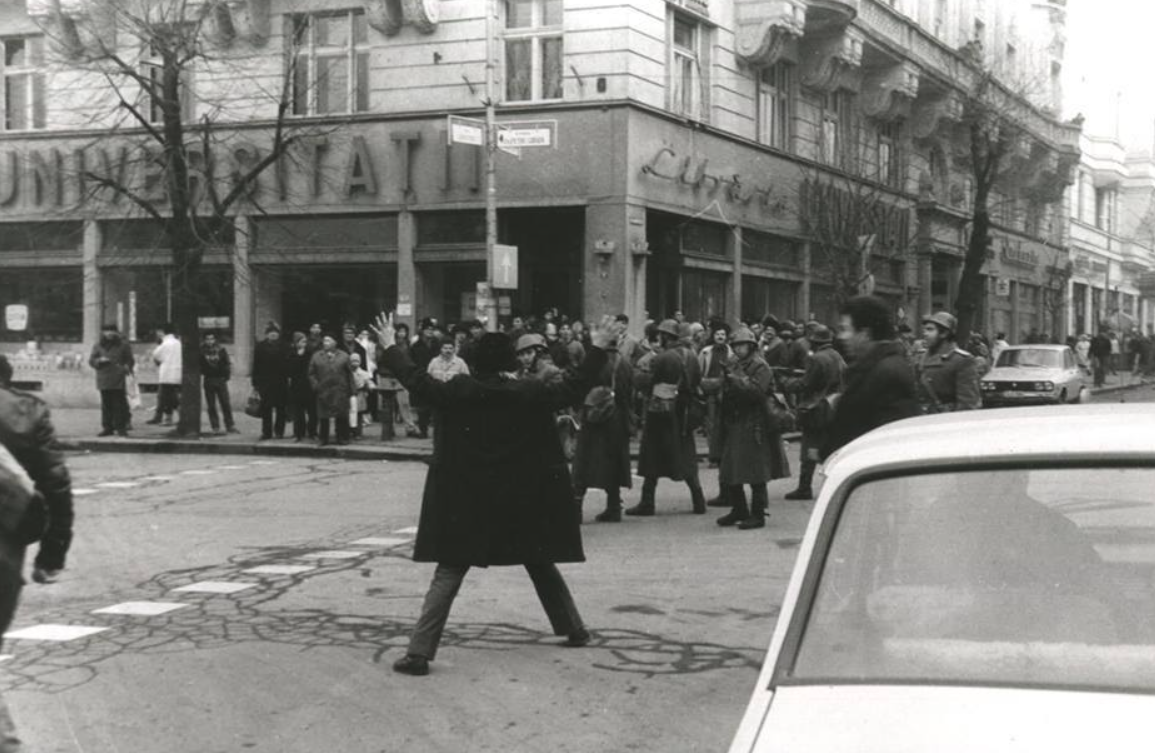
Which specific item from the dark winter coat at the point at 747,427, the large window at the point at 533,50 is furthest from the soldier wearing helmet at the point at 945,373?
the large window at the point at 533,50

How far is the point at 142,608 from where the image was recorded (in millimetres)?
8250

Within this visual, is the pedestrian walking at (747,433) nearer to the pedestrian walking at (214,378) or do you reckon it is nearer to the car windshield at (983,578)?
A: the car windshield at (983,578)

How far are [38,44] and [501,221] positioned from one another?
35.5ft

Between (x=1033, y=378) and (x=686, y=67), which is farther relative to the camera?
(x=1033, y=378)

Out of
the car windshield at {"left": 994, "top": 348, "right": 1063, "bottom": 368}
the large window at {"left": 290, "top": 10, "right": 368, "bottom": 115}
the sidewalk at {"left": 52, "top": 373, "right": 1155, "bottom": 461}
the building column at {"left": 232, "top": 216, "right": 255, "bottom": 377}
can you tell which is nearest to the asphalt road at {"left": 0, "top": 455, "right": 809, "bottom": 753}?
the sidewalk at {"left": 52, "top": 373, "right": 1155, "bottom": 461}

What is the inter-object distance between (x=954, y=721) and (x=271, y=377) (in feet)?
61.9

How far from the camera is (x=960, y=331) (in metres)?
35.4

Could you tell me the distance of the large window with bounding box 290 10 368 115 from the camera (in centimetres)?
2569

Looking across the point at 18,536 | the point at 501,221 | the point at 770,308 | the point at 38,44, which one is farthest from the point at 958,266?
the point at 18,536

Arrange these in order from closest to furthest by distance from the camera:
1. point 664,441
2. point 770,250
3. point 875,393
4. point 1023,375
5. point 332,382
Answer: point 875,393 → point 664,441 → point 332,382 → point 1023,375 → point 770,250

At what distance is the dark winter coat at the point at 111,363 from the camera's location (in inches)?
836

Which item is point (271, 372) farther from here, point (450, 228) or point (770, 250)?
point (770, 250)

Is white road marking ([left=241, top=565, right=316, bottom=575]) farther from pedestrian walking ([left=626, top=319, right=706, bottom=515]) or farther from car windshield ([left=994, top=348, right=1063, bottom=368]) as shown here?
car windshield ([left=994, top=348, right=1063, bottom=368])

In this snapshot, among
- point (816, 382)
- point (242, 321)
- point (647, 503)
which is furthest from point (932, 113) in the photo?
point (647, 503)
